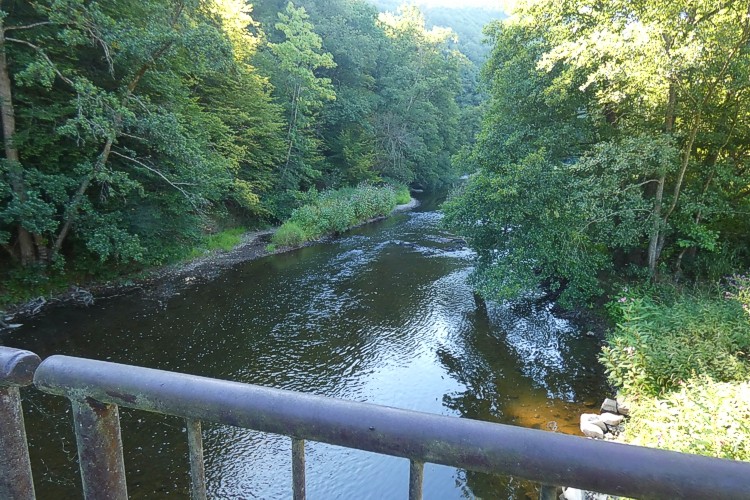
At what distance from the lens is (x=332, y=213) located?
21875 mm

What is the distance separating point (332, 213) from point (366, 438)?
69.1ft

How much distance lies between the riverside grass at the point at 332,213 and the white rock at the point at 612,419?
48.3ft

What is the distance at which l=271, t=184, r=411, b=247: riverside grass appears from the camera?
19750 millimetres

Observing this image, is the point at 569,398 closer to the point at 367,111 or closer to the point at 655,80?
the point at 655,80

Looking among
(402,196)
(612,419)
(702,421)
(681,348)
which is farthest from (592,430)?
(402,196)

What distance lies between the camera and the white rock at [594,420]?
689 cm

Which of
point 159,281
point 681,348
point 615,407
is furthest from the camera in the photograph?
point 159,281

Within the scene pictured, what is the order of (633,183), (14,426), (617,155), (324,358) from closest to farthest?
(14,426) < (617,155) < (324,358) < (633,183)

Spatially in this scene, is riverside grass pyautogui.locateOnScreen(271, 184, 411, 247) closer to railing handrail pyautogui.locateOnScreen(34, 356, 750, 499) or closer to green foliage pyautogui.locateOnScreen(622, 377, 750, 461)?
green foliage pyautogui.locateOnScreen(622, 377, 750, 461)

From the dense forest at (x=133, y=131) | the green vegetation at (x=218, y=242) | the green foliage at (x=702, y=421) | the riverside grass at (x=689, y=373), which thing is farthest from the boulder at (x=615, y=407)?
the green vegetation at (x=218, y=242)

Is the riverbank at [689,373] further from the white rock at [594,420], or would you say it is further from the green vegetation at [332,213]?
the green vegetation at [332,213]

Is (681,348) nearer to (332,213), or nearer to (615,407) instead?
(615,407)

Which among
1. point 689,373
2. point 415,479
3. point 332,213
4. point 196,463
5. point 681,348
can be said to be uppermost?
point 415,479

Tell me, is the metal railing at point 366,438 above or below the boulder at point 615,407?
above
